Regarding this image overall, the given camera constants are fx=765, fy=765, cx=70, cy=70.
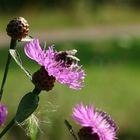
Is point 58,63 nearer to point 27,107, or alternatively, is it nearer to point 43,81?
point 43,81

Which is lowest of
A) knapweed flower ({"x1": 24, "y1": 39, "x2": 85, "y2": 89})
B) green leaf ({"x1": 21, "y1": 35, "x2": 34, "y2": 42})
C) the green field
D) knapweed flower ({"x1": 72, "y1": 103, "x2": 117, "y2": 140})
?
the green field

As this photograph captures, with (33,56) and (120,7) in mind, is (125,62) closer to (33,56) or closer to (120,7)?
(120,7)

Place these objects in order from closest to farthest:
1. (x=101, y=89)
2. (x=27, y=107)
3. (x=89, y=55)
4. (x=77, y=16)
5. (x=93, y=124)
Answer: (x=27, y=107), (x=93, y=124), (x=101, y=89), (x=89, y=55), (x=77, y=16)

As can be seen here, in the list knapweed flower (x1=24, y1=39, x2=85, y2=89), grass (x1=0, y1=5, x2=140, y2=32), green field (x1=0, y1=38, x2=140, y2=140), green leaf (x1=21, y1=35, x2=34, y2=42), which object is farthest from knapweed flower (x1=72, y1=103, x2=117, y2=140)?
grass (x1=0, y1=5, x2=140, y2=32)

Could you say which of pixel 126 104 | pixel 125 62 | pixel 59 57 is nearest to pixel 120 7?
pixel 125 62

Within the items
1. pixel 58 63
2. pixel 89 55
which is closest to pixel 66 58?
pixel 58 63

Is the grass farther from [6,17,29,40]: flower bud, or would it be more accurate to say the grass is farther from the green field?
[6,17,29,40]: flower bud

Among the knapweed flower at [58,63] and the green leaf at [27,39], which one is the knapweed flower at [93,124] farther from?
the green leaf at [27,39]
